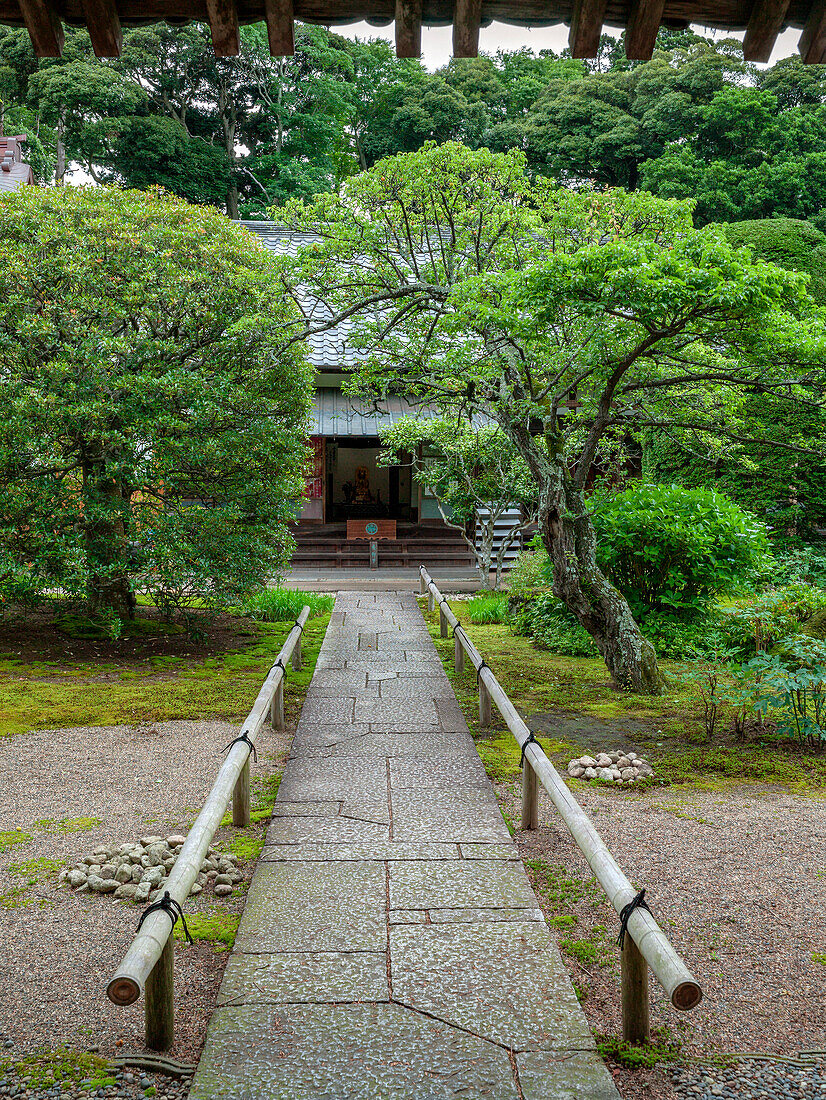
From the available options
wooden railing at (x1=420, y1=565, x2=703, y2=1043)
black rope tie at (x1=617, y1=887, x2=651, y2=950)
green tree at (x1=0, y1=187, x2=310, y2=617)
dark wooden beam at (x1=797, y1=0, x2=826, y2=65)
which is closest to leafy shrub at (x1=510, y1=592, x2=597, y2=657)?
green tree at (x1=0, y1=187, x2=310, y2=617)

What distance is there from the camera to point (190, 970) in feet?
10.0

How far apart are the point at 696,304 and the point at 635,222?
2.62 metres

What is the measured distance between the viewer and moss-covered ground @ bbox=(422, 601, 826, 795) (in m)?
5.32

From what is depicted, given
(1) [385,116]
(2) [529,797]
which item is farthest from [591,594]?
(1) [385,116]

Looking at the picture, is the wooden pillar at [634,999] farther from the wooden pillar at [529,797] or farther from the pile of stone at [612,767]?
the pile of stone at [612,767]

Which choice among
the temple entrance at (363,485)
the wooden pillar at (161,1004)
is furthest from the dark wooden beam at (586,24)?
the temple entrance at (363,485)

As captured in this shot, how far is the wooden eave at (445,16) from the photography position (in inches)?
106

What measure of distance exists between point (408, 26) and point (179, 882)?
3.01m

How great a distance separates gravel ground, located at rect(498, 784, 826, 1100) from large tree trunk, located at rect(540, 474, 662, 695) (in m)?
2.22

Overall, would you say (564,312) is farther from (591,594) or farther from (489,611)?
(489,611)

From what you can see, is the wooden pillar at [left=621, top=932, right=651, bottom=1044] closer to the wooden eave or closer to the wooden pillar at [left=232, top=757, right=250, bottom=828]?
the wooden pillar at [left=232, top=757, right=250, bottom=828]

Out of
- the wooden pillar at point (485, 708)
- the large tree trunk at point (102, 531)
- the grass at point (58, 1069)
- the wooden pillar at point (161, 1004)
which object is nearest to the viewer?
the grass at point (58, 1069)

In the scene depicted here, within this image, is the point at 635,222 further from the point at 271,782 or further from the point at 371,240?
the point at 271,782

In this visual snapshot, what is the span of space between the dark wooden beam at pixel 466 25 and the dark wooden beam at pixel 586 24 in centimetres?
32
